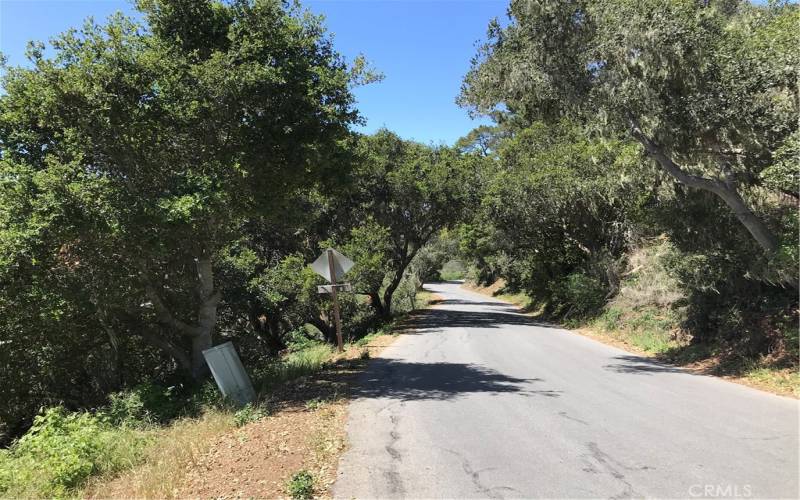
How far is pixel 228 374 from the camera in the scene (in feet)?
30.5

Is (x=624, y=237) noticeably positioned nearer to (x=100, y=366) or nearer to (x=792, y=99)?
(x=792, y=99)

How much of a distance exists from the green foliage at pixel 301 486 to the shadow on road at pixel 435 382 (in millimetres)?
4135

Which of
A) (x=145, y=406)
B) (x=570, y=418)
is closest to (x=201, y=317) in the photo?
(x=145, y=406)

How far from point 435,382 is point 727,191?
23.6 feet

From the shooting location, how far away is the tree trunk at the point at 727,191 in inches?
408

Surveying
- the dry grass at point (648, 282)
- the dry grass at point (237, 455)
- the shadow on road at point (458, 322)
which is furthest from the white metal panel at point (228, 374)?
the shadow on road at point (458, 322)

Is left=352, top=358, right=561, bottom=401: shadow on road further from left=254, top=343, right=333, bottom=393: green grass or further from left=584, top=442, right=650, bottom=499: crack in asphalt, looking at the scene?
left=584, top=442, right=650, bottom=499: crack in asphalt

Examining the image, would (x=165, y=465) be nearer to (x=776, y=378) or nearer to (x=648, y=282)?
(x=776, y=378)

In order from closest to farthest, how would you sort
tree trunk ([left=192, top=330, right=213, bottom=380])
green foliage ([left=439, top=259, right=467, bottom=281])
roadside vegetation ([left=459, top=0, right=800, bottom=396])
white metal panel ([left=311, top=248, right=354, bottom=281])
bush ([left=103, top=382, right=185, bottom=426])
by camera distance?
bush ([left=103, top=382, right=185, bottom=426]), roadside vegetation ([left=459, top=0, right=800, bottom=396]), tree trunk ([left=192, top=330, right=213, bottom=380]), white metal panel ([left=311, top=248, right=354, bottom=281]), green foliage ([left=439, top=259, right=467, bottom=281])

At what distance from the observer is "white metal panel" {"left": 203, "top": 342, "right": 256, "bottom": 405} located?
9.09m

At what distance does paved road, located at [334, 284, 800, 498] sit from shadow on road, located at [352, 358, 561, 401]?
0.02m

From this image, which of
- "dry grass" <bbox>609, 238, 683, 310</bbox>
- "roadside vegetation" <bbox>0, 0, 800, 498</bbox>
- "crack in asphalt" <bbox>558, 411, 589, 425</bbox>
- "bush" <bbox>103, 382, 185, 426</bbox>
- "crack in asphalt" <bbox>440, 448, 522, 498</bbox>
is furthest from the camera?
"dry grass" <bbox>609, 238, 683, 310</bbox>

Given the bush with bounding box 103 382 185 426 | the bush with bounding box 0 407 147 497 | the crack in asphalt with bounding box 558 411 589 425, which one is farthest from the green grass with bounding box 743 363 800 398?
the bush with bounding box 103 382 185 426

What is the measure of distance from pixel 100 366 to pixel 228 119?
7087 mm
